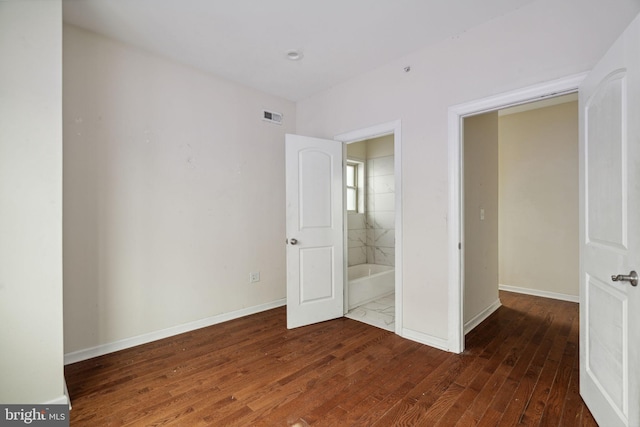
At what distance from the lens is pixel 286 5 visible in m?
2.16

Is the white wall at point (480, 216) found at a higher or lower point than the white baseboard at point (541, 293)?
higher

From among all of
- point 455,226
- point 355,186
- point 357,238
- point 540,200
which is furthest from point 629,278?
point 355,186

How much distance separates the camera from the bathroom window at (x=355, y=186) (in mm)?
5535

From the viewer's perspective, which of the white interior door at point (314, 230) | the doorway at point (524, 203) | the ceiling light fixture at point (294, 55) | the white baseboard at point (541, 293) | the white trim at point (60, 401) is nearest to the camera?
the white trim at point (60, 401)

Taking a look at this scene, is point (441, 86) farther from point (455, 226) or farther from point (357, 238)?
point (357, 238)

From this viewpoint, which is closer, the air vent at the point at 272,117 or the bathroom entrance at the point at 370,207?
the air vent at the point at 272,117

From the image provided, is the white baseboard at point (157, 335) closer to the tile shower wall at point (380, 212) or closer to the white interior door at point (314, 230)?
the white interior door at point (314, 230)

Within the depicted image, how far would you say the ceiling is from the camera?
2166 millimetres

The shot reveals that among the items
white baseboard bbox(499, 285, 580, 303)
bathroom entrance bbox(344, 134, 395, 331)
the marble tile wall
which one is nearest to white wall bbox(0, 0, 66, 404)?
bathroom entrance bbox(344, 134, 395, 331)

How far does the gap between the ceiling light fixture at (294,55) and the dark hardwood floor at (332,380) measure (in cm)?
266

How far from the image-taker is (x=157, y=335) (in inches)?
111

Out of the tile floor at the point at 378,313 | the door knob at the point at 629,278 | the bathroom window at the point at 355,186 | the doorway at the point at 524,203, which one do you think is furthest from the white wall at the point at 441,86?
the bathroom window at the point at 355,186

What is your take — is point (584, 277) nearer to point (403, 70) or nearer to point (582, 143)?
point (582, 143)

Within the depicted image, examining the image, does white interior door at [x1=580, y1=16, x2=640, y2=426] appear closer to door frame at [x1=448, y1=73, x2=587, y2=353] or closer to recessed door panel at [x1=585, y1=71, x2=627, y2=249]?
recessed door panel at [x1=585, y1=71, x2=627, y2=249]
